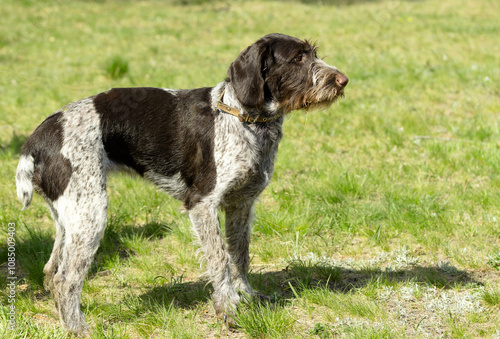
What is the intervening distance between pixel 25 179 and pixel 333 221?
2.83 m

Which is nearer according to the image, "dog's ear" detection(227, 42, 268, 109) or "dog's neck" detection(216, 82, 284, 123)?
"dog's ear" detection(227, 42, 268, 109)

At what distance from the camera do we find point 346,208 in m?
5.30

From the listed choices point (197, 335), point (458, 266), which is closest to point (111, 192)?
point (197, 335)

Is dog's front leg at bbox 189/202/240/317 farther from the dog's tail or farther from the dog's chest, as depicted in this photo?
the dog's tail

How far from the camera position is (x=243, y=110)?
3.83 metres

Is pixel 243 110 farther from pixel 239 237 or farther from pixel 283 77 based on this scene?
pixel 239 237

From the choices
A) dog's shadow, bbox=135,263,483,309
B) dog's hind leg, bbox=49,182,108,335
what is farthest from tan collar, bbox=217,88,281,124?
dog's shadow, bbox=135,263,483,309

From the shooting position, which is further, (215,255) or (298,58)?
(298,58)

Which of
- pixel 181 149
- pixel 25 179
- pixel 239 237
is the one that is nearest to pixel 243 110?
pixel 181 149

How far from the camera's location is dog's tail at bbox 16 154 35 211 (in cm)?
365

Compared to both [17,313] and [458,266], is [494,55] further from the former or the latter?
[17,313]

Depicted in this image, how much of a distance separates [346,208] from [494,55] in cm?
771

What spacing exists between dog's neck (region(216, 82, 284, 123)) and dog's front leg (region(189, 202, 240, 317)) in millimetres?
689

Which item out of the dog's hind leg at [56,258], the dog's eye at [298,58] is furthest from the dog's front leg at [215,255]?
the dog's eye at [298,58]
